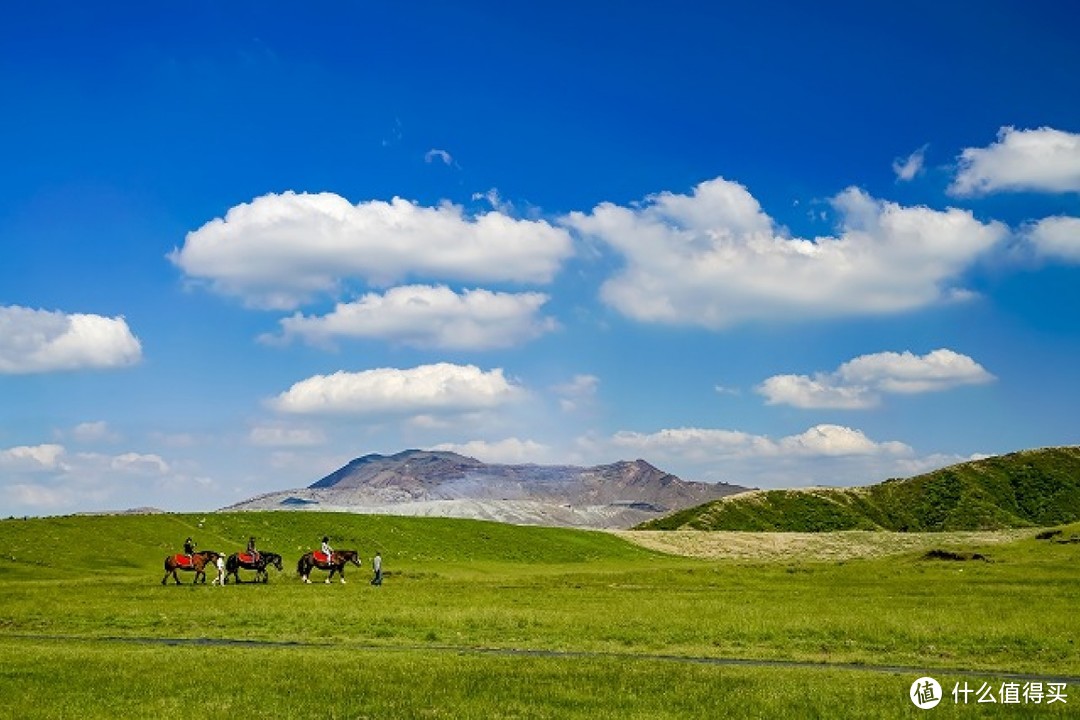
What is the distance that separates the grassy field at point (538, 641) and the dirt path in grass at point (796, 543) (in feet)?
147

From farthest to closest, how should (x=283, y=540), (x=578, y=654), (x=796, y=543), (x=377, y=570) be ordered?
(x=796, y=543) → (x=283, y=540) → (x=377, y=570) → (x=578, y=654)

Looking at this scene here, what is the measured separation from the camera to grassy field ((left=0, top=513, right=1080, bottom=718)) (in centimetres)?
2539

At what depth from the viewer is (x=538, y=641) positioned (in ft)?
132

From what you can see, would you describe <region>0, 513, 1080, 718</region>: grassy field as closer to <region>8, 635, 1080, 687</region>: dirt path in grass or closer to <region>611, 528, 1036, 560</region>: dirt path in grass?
<region>8, 635, 1080, 687</region>: dirt path in grass

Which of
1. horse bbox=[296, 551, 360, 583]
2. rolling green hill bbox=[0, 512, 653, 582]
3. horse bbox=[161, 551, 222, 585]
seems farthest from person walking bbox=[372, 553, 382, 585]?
rolling green hill bbox=[0, 512, 653, 582]

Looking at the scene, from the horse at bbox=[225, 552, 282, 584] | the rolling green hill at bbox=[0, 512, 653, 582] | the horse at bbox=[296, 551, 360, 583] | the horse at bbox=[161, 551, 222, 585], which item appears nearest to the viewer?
the horse at bbox=[161, 551, 222, 585]

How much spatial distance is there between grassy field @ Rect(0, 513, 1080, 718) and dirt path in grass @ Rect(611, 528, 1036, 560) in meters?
44.9

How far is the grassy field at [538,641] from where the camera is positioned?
2539cm

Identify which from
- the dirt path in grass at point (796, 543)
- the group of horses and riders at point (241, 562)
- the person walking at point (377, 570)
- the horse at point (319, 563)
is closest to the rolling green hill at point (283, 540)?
the dirt path in grass at point (796, 543)

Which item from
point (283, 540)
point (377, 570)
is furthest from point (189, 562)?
point (283, 540)

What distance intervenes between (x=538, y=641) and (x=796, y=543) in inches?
4371

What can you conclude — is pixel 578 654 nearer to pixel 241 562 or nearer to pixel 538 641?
pixel 538 641

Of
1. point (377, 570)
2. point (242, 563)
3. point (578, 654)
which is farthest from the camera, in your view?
point (242, 563)

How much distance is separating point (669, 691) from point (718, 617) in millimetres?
20289
